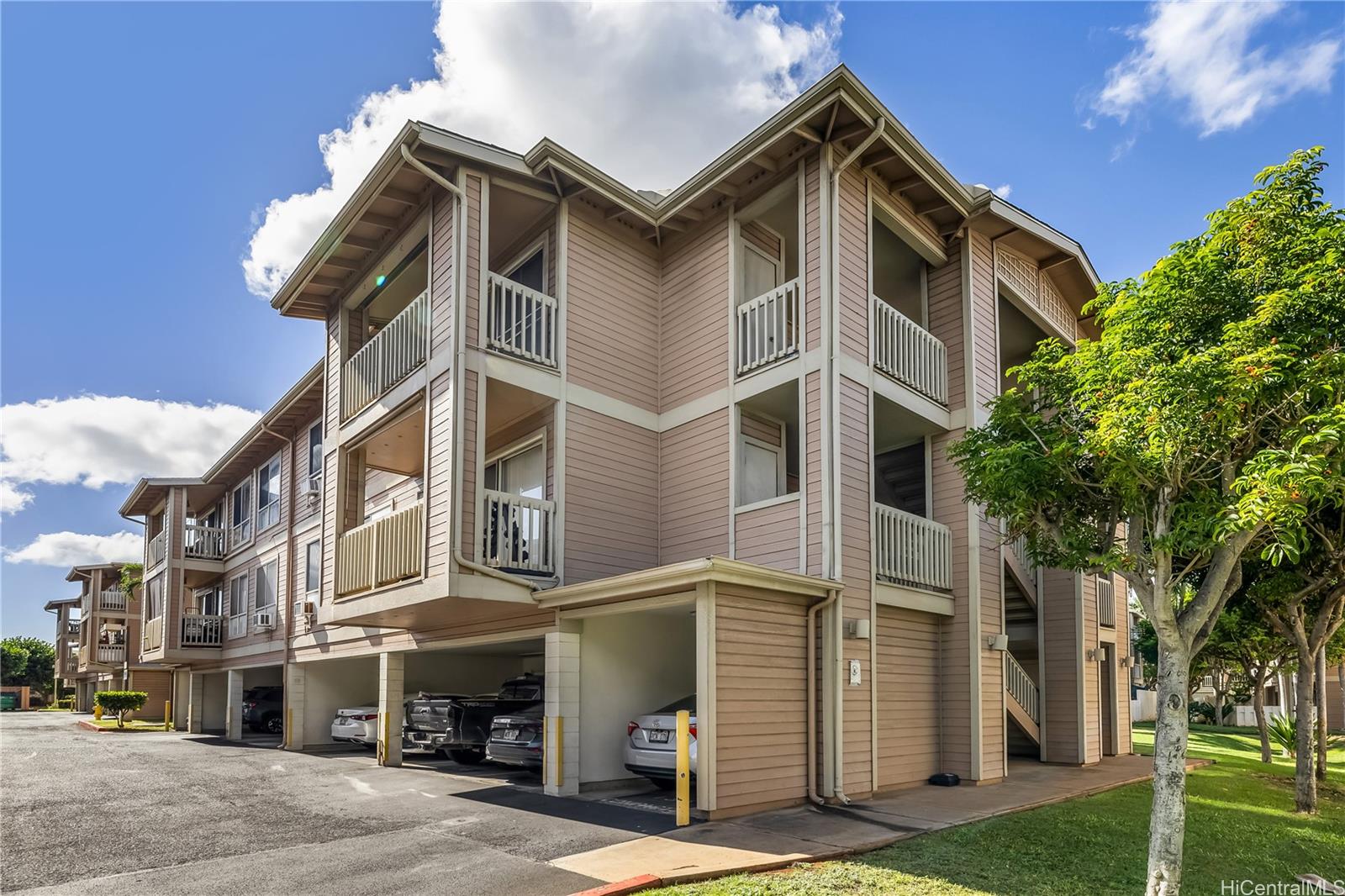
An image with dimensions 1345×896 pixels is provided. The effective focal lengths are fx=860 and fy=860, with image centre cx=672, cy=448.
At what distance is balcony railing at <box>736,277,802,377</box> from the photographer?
12.4 meters

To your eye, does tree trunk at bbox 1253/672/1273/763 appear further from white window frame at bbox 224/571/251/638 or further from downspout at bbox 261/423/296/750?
white window frame at bbox 224/571/251/638

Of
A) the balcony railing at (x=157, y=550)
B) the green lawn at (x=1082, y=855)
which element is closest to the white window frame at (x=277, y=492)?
the balcony railing at (x=157, y=550)

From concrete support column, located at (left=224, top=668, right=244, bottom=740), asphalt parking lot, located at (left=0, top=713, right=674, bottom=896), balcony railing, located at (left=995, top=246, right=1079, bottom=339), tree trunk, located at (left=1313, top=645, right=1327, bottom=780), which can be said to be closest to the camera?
asphalt parking lot, located at (left=0, top=713, right=674, bottom=896)

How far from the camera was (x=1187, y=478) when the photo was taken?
22.6 ft

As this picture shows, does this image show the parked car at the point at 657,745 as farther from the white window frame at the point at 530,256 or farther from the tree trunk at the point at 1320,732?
the tree trunk at the point at 1320,732

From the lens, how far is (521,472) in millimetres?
14180

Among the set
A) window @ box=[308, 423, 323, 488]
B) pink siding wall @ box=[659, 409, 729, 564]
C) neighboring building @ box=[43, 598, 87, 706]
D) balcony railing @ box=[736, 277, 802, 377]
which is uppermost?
balcony railing @ box=[736, 277, 802, 377]

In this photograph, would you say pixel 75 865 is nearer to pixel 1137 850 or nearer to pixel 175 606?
pixel 1137 850

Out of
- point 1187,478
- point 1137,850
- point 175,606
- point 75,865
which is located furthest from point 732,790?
point 175,606

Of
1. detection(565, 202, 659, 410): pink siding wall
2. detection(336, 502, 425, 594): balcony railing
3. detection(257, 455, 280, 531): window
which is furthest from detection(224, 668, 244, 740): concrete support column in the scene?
detection(565, 202, 659, 410): pink siding wall

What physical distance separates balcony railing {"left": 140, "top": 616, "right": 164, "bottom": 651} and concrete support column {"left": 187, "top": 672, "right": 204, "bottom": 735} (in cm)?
184

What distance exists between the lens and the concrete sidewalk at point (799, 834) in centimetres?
725

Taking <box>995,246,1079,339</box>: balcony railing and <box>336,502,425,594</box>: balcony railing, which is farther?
<box>995,246,1079,339</box>: balcony railing

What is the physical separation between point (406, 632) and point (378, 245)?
6.80m
